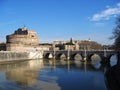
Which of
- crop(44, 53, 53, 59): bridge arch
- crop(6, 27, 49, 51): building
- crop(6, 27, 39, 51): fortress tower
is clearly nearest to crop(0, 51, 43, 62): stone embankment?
crop(44, 53, 53, 59): bridge arch

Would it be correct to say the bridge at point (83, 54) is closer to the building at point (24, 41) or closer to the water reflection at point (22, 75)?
the building at point (24, 41)

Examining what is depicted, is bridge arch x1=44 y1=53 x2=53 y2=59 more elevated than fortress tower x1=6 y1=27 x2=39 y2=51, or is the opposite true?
fortress tower x1=6 y1=27 x2=39 y2=51

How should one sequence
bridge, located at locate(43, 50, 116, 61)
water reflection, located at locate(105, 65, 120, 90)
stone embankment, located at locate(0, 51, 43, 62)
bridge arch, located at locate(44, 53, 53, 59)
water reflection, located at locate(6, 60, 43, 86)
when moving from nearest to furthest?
water reflection, located at locate(105, 65, 120, 90), water reflection, located at locate(6, 60, 43, 86), stone embankment, located at locate(0, 51, 43, 62), bridge, located at locate(43, 50, 116, 61), bridge arch, located at locate(44, 53, 53, 59)

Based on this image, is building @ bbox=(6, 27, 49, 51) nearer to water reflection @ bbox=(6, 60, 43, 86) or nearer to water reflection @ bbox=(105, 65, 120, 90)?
water reflection @ bbox=(6, 60, 43, 86)

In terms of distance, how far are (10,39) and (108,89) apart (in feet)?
207

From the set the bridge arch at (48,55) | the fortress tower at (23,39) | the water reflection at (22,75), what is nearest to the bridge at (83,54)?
the bridge arch at (48,55)

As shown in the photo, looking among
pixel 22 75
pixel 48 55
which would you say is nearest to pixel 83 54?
pixel 48 55

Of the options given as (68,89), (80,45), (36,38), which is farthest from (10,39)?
(68,89)

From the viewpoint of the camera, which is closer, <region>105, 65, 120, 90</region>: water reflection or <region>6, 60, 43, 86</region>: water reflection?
<region>105, 65, 120, 90</region>: water reflection

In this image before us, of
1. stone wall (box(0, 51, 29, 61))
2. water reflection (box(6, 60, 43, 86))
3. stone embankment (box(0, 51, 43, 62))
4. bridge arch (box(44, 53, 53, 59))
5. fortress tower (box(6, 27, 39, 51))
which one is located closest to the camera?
water reflection (box(6, 60, 43, 86))

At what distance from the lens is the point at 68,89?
20.7 meters

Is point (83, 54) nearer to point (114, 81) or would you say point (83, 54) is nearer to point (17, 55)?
point (17, 55)

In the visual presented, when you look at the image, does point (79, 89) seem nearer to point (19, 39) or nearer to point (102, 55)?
point (102, 55)

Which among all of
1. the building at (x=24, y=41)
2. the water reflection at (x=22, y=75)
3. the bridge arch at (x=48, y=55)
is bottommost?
the water reflection at (x=22, y=75)
